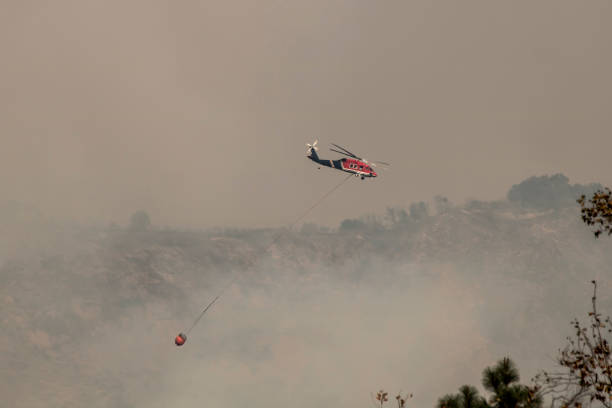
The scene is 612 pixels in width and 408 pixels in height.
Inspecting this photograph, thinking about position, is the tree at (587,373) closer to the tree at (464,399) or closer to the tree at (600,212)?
the tree at (600,212)

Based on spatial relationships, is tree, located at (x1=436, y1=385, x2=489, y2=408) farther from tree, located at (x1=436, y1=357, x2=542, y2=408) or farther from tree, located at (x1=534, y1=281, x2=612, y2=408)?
tree, located at (x1=534, y1=281, x2=612, y2=408)

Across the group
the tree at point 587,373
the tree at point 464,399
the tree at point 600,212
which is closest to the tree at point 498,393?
the tree at point 464,399

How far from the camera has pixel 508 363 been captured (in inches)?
1879

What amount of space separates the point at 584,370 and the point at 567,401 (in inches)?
90.5

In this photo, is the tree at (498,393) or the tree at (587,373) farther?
the tree at (498,393)

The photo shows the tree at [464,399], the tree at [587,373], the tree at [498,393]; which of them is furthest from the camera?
the tree at [464,399]

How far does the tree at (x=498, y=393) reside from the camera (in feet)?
146

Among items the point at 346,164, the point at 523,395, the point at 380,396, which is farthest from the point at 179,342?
the point at 346,164

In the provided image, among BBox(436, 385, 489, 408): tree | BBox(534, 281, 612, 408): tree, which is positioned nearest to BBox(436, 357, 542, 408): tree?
BBox(436, 385, 489, 408): tree

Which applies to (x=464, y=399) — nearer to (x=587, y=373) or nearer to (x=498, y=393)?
(x=498, y=393)

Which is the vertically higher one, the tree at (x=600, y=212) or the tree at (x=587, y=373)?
the tree at (x=600, y=212)

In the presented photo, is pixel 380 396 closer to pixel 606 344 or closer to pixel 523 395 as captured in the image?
pixel 523 395

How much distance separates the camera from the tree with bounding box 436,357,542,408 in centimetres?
4447

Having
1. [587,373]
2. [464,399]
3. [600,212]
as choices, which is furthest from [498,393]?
[600,212]
